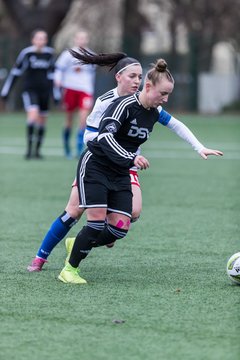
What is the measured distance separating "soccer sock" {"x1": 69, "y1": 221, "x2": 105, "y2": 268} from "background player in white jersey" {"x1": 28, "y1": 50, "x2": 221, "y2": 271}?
342 mm

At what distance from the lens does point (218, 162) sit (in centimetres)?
1587

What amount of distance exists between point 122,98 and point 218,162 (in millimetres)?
9767

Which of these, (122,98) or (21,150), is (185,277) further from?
(21,150)

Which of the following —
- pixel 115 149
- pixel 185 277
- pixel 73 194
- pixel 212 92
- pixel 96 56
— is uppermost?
pixel 96 56

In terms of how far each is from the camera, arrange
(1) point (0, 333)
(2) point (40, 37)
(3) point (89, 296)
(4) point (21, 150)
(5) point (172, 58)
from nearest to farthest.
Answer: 1. (1) point (0, 333)
2. (3) point (89, 296)
3. (2) point (40, 37)
4. (4) point (21, 150)
5. (5) point (172, 58)

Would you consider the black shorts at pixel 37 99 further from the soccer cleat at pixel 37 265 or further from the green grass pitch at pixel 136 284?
the soccer cleat at pixel 37 265

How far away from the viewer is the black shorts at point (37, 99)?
15875mm

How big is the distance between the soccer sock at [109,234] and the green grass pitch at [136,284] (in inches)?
9.2

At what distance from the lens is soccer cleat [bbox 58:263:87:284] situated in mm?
6184

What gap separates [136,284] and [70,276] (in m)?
0.44

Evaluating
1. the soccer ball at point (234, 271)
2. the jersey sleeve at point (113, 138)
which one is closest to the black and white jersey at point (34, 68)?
the jersey sleeve at point (113, 138)

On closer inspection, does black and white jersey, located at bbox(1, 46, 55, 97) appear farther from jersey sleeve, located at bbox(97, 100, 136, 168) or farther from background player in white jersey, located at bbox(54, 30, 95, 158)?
jersey sleeve, located at bbox(97, 100, 136, 168)

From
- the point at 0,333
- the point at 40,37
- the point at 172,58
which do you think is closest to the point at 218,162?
the point at 40,37

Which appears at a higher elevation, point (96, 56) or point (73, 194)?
point (96, 56)
